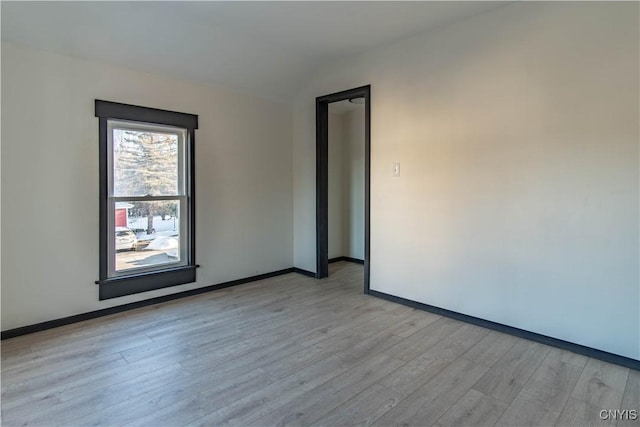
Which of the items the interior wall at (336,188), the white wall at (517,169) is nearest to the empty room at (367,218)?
the white wall at (517,169)

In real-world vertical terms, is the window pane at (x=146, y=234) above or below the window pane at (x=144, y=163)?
below

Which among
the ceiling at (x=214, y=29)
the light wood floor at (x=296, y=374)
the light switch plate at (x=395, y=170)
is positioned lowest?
the light wood floor at (x=296, y=374)

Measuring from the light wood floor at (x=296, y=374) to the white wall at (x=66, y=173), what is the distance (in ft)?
1.25

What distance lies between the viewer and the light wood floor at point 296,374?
190 centimetres

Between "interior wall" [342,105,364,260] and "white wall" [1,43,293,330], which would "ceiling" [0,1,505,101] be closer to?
"white wall" [1,43,293,330]

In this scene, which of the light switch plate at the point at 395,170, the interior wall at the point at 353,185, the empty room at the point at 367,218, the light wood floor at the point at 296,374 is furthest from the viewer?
the interior wall at the point at 353,185

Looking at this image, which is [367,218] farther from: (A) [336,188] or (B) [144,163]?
(B) [144,163]

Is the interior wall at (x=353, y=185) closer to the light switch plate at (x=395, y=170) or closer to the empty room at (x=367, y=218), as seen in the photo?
the empty room at (x=367, y=218)

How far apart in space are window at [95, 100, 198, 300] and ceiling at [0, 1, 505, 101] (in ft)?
1.62

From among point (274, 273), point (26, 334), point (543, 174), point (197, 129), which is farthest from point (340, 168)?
point (26, 334)

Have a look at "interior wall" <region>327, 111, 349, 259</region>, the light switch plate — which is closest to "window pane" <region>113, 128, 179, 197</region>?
the light switch plate

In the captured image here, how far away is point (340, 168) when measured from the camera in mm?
5836

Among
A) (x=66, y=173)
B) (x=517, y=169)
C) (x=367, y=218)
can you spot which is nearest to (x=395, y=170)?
(x=367, y=218)

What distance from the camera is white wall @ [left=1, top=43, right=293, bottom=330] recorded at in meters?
2.80
